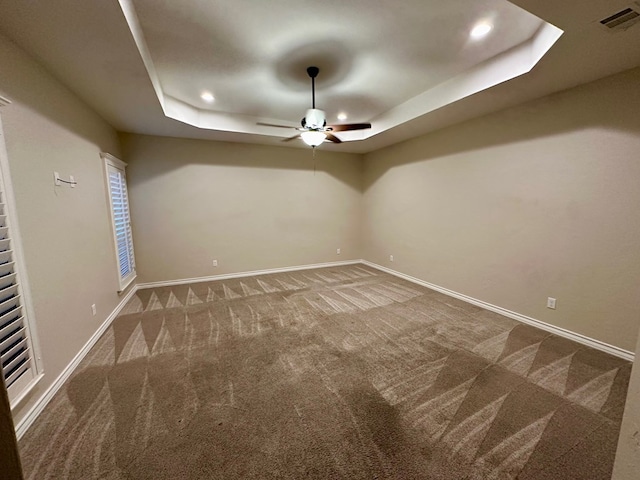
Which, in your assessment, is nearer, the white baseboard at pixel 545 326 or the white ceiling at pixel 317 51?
the white ceiling at pixel 317 51

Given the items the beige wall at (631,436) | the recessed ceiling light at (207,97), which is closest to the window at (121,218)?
the recessed ceiling light at (207,97)

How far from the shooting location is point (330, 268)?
5949mm

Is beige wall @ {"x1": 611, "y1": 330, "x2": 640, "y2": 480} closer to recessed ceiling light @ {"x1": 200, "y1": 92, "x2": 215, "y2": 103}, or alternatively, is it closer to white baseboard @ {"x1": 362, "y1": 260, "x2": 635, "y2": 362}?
white baseboard @ {"x1": 362, "y1": 260, "x2": 635, "y2": 362}

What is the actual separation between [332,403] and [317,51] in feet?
10.3

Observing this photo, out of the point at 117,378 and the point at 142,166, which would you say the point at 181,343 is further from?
the point at 142,166

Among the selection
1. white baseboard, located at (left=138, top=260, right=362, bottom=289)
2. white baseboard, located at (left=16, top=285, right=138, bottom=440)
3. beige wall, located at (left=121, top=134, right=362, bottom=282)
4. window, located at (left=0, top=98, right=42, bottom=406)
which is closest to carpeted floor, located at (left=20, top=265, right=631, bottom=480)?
white baseboard, located at (left=16, top=285, right=138, bottom=440)

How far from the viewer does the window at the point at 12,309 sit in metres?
1.68

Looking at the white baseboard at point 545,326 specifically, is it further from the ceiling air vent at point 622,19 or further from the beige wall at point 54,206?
the beige wall at point 54,206

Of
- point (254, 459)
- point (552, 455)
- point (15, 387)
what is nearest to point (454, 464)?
point (552, 455)

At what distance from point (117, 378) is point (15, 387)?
633mm

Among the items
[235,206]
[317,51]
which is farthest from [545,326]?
[235,206]

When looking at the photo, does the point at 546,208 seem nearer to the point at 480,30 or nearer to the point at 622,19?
the point at 622,19

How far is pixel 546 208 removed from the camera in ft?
9.81

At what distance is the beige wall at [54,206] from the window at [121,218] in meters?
0.39
